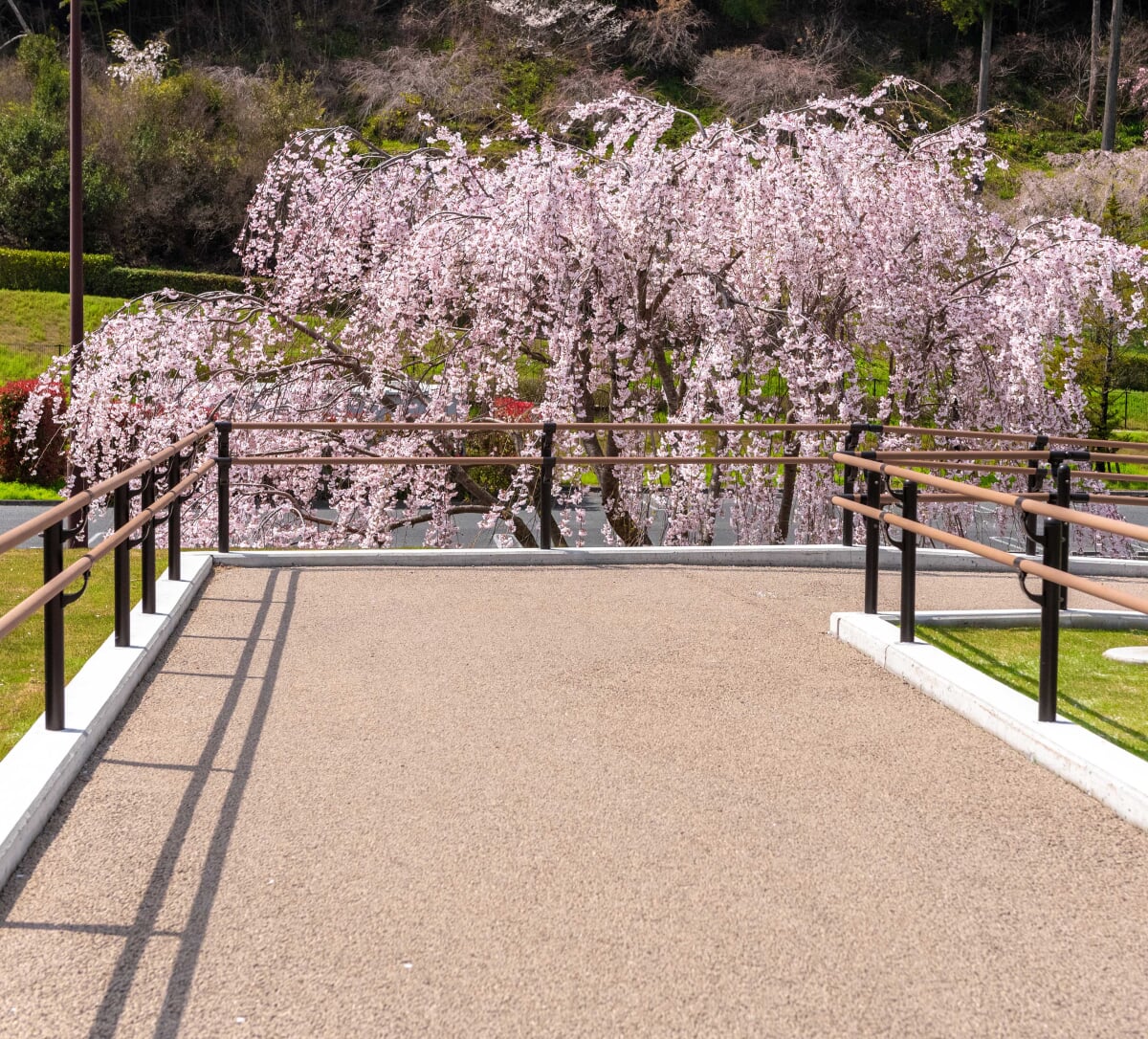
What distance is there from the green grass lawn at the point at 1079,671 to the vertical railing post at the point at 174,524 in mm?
4532

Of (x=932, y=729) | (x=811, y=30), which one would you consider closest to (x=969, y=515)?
(x=932, y=729)

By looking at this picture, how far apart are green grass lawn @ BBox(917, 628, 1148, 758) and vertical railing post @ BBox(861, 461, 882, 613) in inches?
16.1

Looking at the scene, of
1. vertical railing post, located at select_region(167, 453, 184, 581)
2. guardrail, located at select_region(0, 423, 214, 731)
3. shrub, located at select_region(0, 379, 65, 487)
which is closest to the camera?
guardrail, located at select_region(0, 423, 214, 731)

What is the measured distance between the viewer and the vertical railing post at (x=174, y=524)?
7.65 m

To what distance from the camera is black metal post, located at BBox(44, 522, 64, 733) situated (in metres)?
4.37

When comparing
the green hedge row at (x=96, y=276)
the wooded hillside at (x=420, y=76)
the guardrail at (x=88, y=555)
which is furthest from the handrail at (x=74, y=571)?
the green hedge row at (x=96, y=276)

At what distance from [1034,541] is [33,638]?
236 inches

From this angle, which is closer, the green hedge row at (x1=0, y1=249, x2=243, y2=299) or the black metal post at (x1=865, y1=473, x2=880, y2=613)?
the black metal post at (x1=865, y1=473, x2=880, y2=613)

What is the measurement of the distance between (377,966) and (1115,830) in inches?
97.3

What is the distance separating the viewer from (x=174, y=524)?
801 centimetres

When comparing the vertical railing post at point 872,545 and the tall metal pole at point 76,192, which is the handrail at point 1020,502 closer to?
the vertical railing post at point 872,545

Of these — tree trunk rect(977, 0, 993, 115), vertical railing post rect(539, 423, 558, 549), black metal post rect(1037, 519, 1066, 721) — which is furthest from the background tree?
tree trunk rect(977, 0, 993, 115)

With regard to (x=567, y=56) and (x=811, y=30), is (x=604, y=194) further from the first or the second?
(x=811, y=30)

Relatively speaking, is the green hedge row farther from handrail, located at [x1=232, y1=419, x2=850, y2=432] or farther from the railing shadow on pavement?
the railing shadow on pavement
